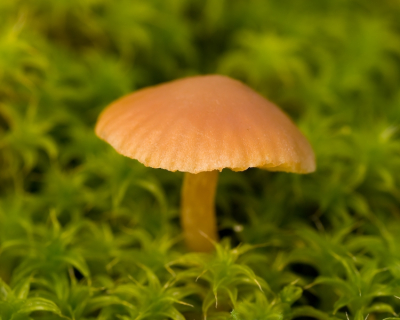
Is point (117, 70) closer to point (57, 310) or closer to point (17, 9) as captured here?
point (17, 9)

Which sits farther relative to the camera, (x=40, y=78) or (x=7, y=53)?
(x=40, y=78)

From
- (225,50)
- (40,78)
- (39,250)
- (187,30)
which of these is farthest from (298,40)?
(39,250)

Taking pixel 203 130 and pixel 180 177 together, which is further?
pixel 180 177

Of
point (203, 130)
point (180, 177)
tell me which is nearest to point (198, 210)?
point (180, 177)

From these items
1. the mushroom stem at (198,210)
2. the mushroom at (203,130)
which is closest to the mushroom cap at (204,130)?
the mushroom at (203,130)

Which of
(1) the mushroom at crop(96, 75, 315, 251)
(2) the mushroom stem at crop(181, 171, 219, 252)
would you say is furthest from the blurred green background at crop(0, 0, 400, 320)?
(1) the mushroom at crop(96, 75, 315, 251)

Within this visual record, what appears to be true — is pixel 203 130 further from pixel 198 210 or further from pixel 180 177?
pixel 180 177
